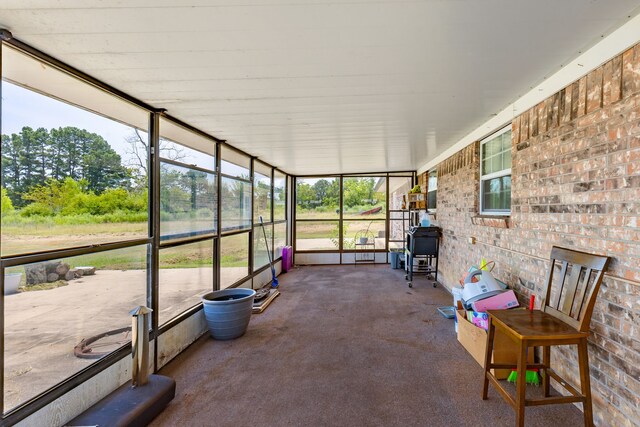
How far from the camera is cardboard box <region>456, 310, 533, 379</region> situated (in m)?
2.73

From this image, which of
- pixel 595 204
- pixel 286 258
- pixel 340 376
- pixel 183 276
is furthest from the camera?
pixel 286 258

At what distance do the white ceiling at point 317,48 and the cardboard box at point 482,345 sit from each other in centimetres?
231

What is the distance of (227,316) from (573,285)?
11.0 feet

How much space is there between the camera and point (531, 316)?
227 centimetres

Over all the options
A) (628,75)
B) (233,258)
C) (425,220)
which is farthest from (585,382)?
(425,220)

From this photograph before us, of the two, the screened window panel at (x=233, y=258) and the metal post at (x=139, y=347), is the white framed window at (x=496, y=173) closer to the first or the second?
the screened window panel at (x=233, y=258)

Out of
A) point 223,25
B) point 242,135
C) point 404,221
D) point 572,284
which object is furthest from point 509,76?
point 404,221

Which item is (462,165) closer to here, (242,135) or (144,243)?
(242,135)

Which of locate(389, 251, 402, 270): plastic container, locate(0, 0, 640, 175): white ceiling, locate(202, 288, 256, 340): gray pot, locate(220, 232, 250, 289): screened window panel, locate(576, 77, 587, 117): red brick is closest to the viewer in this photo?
locate(0, 0, 640, 175): white ceiling

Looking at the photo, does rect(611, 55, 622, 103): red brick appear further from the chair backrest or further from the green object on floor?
the green object on floor

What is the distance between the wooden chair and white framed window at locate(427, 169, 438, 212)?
13.8 feet

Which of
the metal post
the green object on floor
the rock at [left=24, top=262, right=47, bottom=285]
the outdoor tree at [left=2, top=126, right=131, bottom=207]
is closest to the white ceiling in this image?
the outdoor tree at [left=2, top=126, right=131, bottom=207]

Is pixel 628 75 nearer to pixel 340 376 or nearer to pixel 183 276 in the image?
pixel 340 376

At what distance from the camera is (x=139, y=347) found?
2.38 meters
